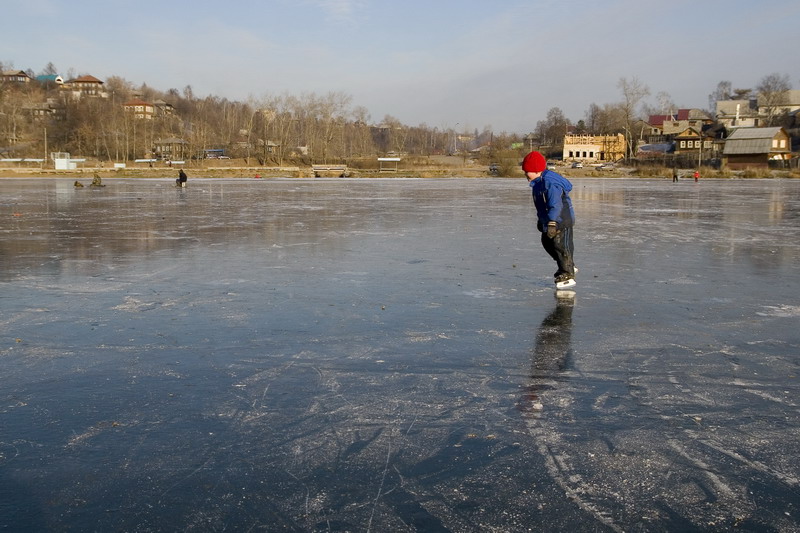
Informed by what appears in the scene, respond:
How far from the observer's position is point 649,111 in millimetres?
144625

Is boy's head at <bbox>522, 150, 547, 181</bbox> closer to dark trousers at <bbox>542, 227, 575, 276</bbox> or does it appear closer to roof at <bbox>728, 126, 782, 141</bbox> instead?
dark trousers at <bbox>542, 227, 575, 276</bbox>

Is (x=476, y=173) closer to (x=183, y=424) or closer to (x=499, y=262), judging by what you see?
(x=499, y=262)

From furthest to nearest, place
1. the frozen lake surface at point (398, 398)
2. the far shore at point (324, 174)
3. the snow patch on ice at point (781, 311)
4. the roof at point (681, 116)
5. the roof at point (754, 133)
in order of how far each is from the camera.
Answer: the roof at point (681, 116) → the roof at point (754, 133) → the far shore at point (324, 174) → the snow patch on ice at point (781, 311) → the frozen lake surface at point (398, 398)

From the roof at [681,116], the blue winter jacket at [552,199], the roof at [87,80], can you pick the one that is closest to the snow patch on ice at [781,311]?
the blue winter jacket at [552,199]

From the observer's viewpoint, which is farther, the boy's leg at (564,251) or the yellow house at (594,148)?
the yellow house at (594,148)

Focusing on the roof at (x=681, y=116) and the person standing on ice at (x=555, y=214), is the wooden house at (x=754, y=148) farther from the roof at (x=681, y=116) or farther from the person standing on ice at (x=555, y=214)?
the person standing on ice at (x=555, y=214)

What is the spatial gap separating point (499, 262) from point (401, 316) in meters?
3.76

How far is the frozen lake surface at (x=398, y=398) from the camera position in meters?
2.76

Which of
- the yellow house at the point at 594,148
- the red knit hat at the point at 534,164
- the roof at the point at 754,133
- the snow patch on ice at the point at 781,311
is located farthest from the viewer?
the yellow house at the point at 594,148

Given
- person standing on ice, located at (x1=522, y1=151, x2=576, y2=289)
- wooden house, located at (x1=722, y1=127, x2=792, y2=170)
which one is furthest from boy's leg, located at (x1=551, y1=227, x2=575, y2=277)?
wooden house, located at (x1=722, y1=127, x2=792, y2=170)

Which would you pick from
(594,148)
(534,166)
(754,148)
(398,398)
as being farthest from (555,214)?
(594,148)

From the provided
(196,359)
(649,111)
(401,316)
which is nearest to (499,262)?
(401,316)

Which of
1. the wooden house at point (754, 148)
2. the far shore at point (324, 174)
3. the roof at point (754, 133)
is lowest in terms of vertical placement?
the far shore at point (324, 174)

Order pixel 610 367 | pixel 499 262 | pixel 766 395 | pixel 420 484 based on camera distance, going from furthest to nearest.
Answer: pixel 499 262 < pixel 610 367 < pixel 766 395 < pixel 420 484
